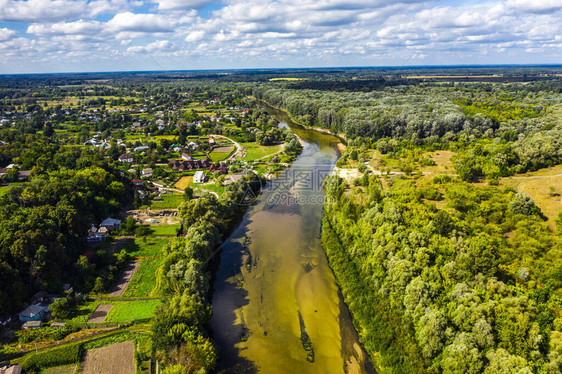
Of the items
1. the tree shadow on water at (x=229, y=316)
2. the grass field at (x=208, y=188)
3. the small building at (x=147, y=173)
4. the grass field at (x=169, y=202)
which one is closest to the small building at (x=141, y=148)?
the small building at (x=147, y=173)

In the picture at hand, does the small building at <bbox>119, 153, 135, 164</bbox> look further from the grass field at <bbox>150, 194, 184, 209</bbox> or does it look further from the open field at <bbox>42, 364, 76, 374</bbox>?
the open field at <bbox>42, 364, 76, 374</bbox>

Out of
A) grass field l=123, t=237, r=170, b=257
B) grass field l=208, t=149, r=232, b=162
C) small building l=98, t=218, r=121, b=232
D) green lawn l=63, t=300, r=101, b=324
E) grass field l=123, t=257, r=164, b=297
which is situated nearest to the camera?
green lawn l=63, t=300, r=101, b=324

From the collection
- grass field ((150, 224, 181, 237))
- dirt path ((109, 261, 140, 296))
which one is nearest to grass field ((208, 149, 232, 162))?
grass field ((150, 224, 181, 237))

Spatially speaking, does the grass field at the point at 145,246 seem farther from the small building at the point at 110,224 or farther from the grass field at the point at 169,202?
the grass field at the point at 169,202

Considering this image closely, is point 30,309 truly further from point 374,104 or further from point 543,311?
point 374,104

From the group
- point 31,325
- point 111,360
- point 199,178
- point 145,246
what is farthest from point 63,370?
point 199,178

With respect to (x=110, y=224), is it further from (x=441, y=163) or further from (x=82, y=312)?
(x=441, y=163)
